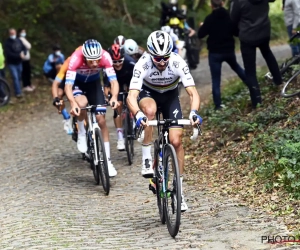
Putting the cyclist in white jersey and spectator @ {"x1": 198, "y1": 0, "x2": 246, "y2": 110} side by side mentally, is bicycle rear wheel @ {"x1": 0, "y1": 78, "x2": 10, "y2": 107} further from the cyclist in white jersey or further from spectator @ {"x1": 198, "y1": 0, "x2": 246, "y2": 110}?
the cyclist in white jersey

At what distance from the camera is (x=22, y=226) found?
836 centimetres

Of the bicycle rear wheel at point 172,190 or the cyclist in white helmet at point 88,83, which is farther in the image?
the cyclist in white helmet at point 88,83

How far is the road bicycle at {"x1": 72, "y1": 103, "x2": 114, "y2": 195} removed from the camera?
32.6ft

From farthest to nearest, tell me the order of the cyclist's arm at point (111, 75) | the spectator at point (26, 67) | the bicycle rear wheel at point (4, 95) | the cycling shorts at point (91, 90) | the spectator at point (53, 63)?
the spectator at point (26, 67)
the spectator at point (53, 63)
the bicycle rear wheel at point (4, 95)
the cycling shorts at point (91, 90)
the cyclist's arm at point (111, 75)

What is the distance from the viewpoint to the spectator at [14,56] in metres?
21.2

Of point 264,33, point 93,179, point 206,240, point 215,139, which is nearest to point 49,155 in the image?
point 93,179

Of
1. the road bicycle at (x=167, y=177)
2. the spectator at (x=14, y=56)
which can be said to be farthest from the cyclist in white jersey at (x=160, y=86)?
the spectator at (x=14, y=56)

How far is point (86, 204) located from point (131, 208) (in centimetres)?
73

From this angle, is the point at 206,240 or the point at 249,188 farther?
the point at 249,188

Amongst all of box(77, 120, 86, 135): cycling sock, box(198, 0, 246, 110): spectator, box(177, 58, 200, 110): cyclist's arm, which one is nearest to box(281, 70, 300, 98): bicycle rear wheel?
box(198, 0, 246, 110): spectator

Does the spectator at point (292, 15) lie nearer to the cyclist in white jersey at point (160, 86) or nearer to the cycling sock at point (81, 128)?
the cycling sock at point (81, 128)

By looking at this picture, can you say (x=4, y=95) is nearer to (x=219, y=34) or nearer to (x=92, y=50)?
(x=219, y=34)

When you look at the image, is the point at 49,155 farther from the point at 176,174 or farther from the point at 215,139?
the point at 176,174

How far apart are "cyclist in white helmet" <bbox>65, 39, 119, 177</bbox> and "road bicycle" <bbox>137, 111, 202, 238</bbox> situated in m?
2.33
